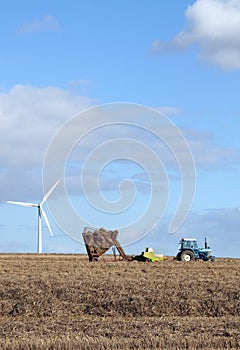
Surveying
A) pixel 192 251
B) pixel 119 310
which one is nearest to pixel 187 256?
pixel 192 251

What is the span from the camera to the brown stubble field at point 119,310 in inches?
739

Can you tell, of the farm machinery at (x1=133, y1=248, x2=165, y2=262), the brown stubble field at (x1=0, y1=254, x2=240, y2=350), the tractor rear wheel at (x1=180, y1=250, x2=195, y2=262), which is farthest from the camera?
the tractor rear wheel at (x1=180, y1=250, x2=195, y2=262)

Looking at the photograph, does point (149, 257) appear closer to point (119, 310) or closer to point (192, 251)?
point (192, 251)

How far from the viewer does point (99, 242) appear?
175ft

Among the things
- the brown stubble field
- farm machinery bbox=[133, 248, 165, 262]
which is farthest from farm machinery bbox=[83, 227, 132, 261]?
the brown stubble field

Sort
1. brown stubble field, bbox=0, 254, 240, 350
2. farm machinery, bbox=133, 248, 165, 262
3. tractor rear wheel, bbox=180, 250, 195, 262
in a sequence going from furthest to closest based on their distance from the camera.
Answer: tractor rear wheel, bbox=180, 250, 195, 262 < farm machinery, bbox=133, 248, 165, 262 < brown stubble field, bbox=0, 254, 240, 350

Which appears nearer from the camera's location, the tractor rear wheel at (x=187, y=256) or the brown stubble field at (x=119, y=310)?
the brown stubble field at (x=119, y=310)

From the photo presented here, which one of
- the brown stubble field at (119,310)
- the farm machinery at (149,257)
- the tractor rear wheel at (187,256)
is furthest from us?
the tractor rear wheel at (187,256)

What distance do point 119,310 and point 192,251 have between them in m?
28.7

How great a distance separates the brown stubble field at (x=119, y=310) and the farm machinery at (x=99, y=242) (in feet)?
46.5

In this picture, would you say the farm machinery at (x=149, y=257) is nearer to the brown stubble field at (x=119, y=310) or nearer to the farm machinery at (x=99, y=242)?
the farm machinery at (x=99, y=242)

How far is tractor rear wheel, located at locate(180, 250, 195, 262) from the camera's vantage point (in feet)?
175

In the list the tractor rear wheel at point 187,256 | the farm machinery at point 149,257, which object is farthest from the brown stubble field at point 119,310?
the tractor rear wheel at point 187,256

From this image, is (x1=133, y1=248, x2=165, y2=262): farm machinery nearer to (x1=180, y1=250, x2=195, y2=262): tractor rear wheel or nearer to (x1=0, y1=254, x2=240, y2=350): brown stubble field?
(x1=180, y1=250, x2=195, y2=262): tractor rear wheel
